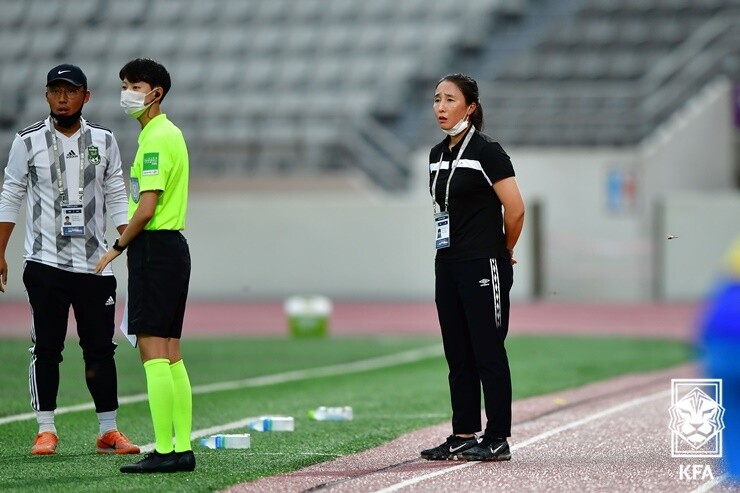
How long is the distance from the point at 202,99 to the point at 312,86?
2307 mm

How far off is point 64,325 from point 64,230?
1.84 ft

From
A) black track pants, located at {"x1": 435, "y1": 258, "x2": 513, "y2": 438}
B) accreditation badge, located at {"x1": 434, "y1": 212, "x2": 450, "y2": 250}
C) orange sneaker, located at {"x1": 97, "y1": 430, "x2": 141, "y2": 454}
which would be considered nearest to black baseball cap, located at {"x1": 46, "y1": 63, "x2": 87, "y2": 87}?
orange sneaker, located at {"x1": 97, "y1": 430, "x2": 141, "y2": 454}

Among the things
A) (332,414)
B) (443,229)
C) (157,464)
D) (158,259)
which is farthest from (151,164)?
(332,414)

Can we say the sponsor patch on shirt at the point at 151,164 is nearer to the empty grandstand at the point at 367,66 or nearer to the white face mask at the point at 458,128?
the white face mask at the point at 458,128

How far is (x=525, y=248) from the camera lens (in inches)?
1070

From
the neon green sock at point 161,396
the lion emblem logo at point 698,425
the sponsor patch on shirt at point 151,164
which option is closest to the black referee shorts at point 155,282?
the neon green sock at point 161,396

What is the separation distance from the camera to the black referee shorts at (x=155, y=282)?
759 centimetres

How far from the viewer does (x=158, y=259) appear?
25.0ft

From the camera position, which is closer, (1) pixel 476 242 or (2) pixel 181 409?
(2) pixel 181 409

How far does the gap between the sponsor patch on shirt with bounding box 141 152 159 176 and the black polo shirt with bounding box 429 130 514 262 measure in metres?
1.57

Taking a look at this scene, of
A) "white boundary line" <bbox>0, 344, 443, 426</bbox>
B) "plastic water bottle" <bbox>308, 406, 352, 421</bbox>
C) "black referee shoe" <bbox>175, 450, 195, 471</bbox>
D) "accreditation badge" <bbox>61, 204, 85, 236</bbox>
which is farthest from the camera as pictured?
"white boundary line" <bbox>0, 344, 443, 426</bbox>

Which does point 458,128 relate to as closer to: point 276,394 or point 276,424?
point 276,424

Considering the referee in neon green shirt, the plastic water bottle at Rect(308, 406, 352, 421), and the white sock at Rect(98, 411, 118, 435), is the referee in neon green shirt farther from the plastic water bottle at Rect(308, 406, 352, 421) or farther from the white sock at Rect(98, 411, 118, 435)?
the plastic water bottle at Rect(308, 406, 352, 421)

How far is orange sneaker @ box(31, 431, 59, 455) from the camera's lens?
28.1 ft
